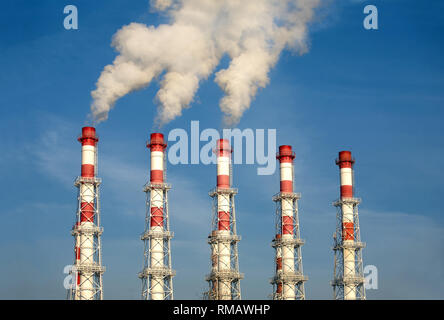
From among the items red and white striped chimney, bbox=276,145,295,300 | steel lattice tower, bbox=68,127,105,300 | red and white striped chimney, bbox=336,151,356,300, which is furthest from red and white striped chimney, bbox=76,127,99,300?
red and white striped chimney, bbox=336,151,356,300

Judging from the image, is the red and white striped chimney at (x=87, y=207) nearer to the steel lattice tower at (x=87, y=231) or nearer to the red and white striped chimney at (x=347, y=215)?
the steel lattice tower at (x=87, y=231)

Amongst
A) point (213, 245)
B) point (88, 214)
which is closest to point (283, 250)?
point (213, 245)

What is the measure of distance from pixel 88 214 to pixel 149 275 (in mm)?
8150

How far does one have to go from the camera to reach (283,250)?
3014 inches

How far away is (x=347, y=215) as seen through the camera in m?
78.8

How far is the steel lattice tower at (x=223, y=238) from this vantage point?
7256cm

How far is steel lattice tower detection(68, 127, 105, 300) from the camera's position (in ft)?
222

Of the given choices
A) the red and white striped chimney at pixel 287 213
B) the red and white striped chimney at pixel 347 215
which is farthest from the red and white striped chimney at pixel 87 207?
the red and white striped chimney at pixel 347 215

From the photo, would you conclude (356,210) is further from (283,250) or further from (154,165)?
(154,165)

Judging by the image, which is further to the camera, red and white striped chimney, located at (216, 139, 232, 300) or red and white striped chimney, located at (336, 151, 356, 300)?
red and white striped chimney, located at (336, 151, 356, 300)

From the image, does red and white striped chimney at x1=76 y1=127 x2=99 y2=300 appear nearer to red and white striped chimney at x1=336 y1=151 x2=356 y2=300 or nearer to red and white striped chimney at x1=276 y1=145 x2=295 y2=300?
red and white striped chimney at x1=276 y1=145 x2=295 y2=300

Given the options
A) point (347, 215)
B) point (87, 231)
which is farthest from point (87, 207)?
point (347, 215)

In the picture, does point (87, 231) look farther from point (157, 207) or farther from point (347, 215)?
point (347, 215)

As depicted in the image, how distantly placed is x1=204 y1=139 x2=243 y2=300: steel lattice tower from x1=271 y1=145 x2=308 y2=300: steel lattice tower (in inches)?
218
